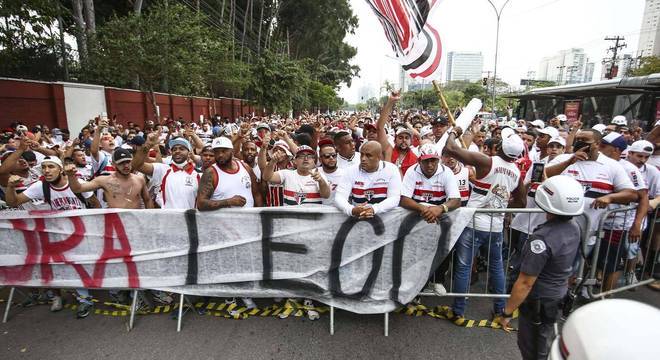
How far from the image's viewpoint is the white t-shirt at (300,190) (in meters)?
4.09

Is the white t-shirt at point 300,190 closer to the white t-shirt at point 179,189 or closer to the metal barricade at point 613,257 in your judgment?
the white t-shirt at point 179,189

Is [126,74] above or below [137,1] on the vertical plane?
below

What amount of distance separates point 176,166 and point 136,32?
13.4 metres

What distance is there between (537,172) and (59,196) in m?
5.93

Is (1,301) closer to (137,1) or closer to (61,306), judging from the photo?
(61,306)

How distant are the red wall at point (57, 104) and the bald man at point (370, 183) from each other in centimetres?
1574

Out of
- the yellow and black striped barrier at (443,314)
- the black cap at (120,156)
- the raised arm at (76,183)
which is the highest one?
the black cap at (120,156)

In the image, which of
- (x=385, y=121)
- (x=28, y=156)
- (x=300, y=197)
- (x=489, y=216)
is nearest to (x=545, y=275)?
(x=489, y=216)

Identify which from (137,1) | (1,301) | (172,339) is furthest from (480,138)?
(137,1)

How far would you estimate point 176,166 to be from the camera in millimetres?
4270

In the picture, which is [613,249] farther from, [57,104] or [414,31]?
[57,104]

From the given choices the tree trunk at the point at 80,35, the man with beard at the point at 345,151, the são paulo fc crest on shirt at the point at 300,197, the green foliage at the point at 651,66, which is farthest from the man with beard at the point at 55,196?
the green foliage at the point at 651,66

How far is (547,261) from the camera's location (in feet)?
7.93

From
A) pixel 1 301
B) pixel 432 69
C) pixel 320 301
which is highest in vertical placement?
pixel 432 69
